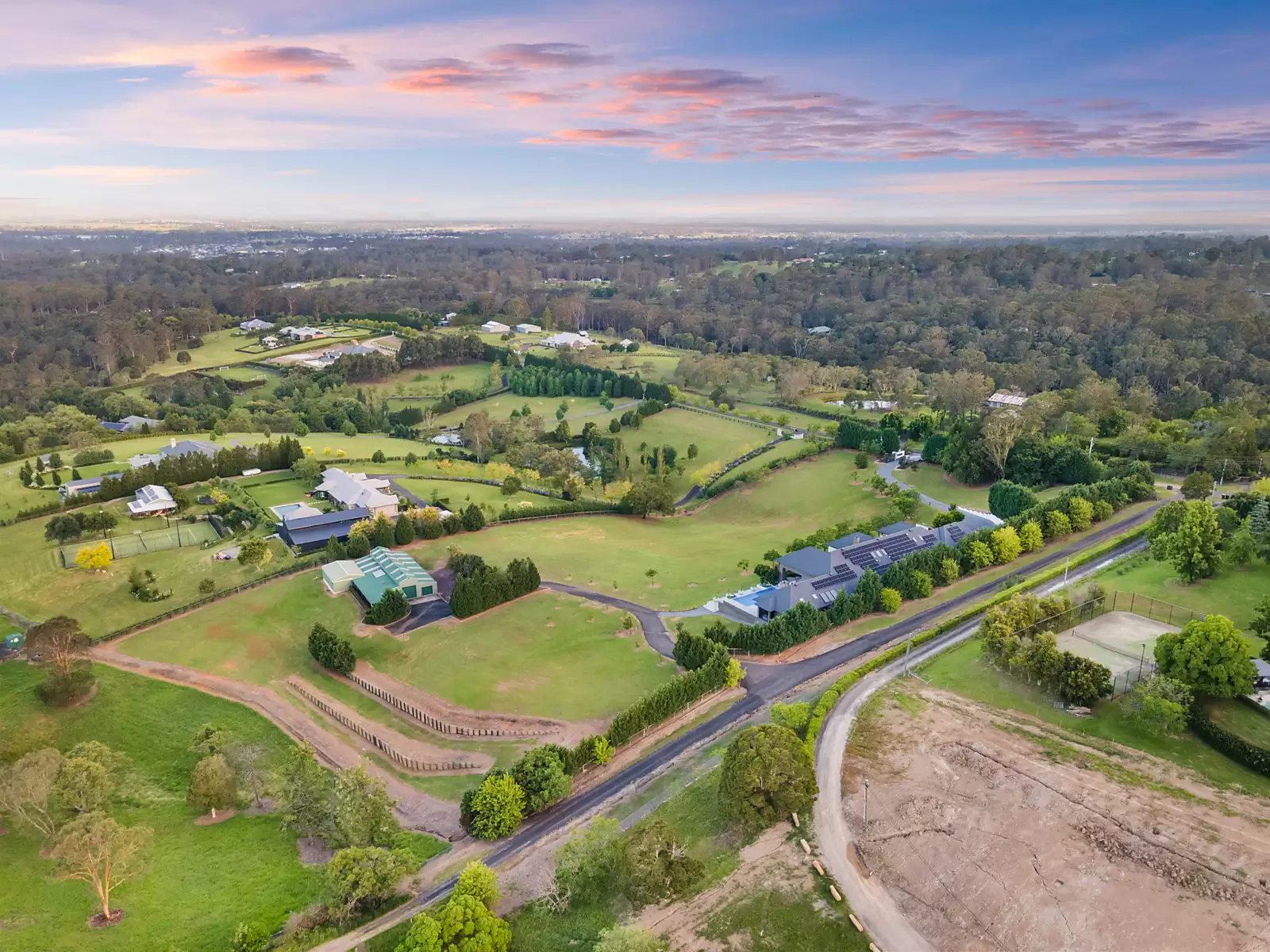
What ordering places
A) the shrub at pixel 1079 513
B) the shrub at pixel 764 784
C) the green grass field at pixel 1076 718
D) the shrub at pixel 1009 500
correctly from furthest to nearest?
the shrub at pixel 1009 500 → the shrub at pixel 1079 513 → the green grass field at pixel 1076 718 → the shrub at pixel 764 784

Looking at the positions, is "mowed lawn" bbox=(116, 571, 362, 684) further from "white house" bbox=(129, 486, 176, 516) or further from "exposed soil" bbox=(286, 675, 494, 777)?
"white house" bbox=(129, 486, 176, 516)

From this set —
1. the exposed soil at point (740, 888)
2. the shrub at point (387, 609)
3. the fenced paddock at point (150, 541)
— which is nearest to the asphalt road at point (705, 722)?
the exposed soil at point (740, 888)

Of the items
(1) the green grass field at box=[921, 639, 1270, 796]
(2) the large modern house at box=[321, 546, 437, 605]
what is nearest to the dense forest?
(1) the green grass field at box=[921, 639, 1270, 796]

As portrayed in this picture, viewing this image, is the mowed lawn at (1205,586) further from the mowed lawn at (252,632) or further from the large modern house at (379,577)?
the mowed lawn at (252,632)

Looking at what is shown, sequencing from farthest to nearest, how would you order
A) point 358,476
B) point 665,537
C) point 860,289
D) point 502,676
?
point 860,289 < point 358,476 < point 665,537 < point 502,676

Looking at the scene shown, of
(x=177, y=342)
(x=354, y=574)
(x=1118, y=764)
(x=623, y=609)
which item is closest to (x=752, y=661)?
(x=623, y=609)

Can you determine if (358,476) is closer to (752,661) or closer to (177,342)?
(752,661)
